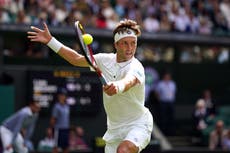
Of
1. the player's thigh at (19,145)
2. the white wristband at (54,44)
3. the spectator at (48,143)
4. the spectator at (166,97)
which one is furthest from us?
the spectator at (166,97)

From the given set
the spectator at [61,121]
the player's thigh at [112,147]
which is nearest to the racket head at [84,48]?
the player's thigh at [112,147]

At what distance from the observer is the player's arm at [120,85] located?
21.4 feet

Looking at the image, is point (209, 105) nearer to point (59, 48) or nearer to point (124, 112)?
point (59, 48)

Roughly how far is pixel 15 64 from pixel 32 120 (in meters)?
2.93

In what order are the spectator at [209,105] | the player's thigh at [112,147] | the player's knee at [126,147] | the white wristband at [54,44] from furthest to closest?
the spectator at [209,105], the white wristband at [54,44], the player's thigh at [112,147], the player's knee at [126,147]

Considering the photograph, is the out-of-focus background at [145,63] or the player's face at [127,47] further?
the out-of-focus background at [145,63]

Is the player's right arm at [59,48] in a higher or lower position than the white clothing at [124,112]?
higher

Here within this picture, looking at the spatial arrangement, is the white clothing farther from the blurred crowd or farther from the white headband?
the blurred crowd

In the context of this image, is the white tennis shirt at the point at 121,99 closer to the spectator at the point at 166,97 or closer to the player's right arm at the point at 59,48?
the player's right arm at the point at 59,48

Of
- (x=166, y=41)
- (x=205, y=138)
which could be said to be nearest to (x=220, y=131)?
(x=205, y=138)

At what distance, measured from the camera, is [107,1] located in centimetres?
1850

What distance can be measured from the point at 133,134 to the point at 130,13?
11.3 metres

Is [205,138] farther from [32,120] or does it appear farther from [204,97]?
[32,120]

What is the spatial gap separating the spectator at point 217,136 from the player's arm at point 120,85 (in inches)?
428
